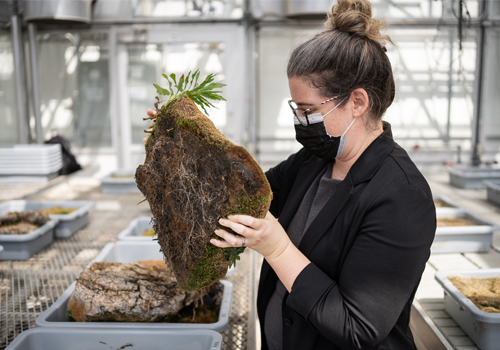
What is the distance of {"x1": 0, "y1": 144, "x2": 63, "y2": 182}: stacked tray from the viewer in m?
3.18

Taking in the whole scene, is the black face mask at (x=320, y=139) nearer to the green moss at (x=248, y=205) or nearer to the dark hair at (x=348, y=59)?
the dark hair at (x=348, y=59)

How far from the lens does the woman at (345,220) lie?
106 centimetres

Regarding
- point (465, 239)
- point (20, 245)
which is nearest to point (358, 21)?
point (465, 239)

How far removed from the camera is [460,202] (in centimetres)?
429

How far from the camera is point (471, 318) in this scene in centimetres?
172

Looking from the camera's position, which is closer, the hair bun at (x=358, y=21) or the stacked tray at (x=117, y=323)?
the hair bun at (x=358, y=21)

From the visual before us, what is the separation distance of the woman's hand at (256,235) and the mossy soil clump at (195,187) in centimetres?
5

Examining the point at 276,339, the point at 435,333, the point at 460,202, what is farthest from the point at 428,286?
the point at 460,202

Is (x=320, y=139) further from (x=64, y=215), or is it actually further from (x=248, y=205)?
(x=64, y=215)

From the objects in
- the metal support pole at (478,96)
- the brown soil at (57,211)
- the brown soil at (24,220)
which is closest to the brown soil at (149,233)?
the brown soil at (24,220)

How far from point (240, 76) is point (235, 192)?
541 cm

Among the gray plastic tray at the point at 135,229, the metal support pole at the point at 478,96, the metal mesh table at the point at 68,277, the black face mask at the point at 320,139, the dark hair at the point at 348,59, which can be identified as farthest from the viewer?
the metal support pole at the point at 478,96

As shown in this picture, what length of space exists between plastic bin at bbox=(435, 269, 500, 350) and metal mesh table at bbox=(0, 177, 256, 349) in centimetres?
87

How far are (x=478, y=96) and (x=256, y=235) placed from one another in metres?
6.58
